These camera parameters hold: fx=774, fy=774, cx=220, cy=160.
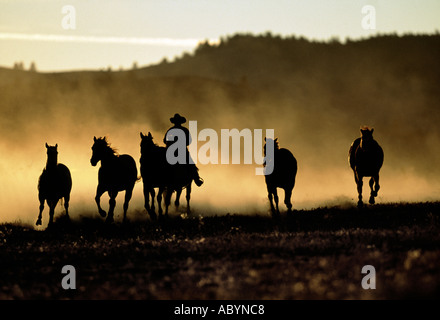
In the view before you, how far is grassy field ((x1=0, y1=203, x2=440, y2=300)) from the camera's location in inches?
417

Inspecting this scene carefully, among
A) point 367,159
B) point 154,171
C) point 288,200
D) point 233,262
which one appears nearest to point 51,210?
point 154,171

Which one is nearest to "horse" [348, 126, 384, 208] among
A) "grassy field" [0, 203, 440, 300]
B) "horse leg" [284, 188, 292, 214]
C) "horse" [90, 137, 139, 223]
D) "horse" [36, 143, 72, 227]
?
"horse leg" [284, 188, 292, 214]

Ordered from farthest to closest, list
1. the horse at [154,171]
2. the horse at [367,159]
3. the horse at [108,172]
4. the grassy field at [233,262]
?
the horse at [367,159] → the horse at [154,171] → the horse at [108,172] → the grassy field at [233,262]

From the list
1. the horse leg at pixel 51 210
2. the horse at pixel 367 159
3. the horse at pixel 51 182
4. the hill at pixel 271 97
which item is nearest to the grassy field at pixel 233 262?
the horse leg at pixel 51 210

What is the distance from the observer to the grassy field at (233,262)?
10.6 metres

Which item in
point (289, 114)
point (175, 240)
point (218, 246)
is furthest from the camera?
point (289, 114)

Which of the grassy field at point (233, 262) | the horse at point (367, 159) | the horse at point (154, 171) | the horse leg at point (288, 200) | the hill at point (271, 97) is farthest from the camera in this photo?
the hill at point (271, 97)

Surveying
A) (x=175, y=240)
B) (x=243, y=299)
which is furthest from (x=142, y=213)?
(x=243, y=299)

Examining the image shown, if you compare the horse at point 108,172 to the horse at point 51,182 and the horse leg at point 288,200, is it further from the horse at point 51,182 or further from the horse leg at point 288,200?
the horse leg at point 288,200

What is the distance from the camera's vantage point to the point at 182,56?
119 m

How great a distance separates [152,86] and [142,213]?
289 ft

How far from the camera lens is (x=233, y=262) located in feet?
41.9

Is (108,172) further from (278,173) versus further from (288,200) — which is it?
(288,200)
